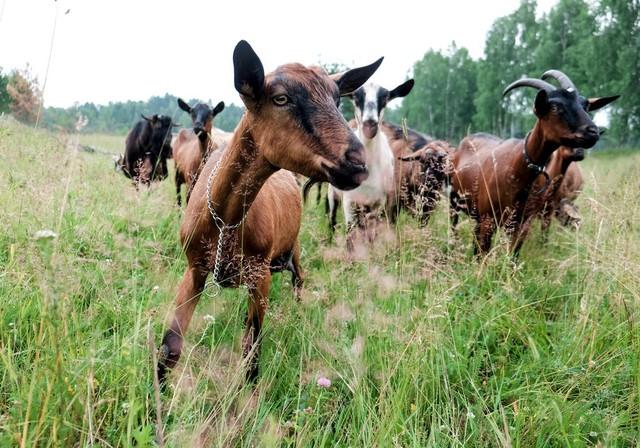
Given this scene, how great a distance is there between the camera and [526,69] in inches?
1599

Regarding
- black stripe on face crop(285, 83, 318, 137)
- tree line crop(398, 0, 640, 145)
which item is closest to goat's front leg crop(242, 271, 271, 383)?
black stripe on face crop(285, 83, 318, 137)

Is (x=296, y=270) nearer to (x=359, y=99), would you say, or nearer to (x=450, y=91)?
(x=359, y=99)

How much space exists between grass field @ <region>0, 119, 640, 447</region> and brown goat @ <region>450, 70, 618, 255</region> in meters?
0.93

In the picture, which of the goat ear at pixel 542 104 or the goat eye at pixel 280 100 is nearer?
the goat eye at pixel 280 100

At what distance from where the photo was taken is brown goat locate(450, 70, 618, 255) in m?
4.65

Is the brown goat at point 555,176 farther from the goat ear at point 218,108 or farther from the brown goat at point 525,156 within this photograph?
the goat ear at point 218,108

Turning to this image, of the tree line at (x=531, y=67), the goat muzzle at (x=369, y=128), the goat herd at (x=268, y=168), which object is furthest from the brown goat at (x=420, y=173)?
the tree line at (x=531, y=67)

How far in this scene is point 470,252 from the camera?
6277mm

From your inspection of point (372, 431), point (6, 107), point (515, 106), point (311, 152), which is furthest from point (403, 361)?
point (515, 106)

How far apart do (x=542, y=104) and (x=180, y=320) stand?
408 centimetres

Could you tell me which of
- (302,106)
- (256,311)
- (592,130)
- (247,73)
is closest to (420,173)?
(592,130)

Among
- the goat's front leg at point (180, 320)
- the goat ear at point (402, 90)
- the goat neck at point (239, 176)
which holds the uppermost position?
the goat ear at point (402, 90)

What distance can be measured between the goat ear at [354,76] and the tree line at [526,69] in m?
15.0

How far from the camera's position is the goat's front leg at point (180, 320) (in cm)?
257
